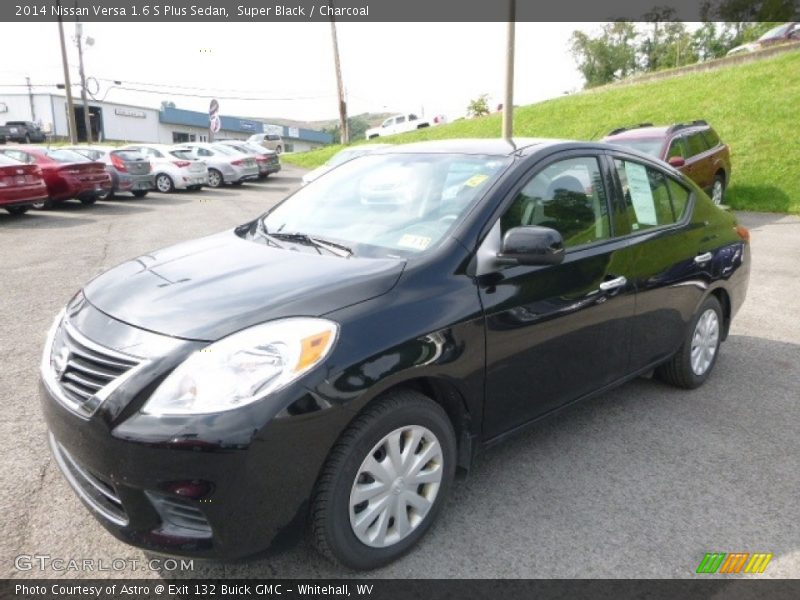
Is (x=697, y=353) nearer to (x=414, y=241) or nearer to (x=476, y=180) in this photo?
(x=476, y=180)

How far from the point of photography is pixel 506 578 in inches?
99.0

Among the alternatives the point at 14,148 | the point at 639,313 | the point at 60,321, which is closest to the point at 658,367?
the point at 639,313

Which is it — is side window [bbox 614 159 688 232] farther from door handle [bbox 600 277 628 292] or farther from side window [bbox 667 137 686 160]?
side window [bbox 667 137 686 160]

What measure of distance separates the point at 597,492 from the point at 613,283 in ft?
3.57

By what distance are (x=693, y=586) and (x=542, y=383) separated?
40.9 inches

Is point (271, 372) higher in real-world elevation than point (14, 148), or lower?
lower

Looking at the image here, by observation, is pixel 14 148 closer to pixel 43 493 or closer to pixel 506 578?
pixel 43 493

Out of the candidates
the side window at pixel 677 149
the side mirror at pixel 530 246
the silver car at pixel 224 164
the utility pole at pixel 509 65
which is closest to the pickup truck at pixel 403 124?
the silver car at pixel 224 164

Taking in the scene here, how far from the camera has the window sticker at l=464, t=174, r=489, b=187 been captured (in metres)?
3.09

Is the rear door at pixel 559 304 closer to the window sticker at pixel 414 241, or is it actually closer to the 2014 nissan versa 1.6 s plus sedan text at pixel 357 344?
the 2014 nissan versa 1.6 s plus sedan text at pixel 357 344

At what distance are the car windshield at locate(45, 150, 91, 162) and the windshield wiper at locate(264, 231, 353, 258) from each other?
13.7 m

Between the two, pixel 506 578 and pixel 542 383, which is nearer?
pixel 506 578

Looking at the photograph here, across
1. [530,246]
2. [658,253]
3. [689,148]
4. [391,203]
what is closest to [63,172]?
[689,148]

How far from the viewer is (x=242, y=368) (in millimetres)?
2180
